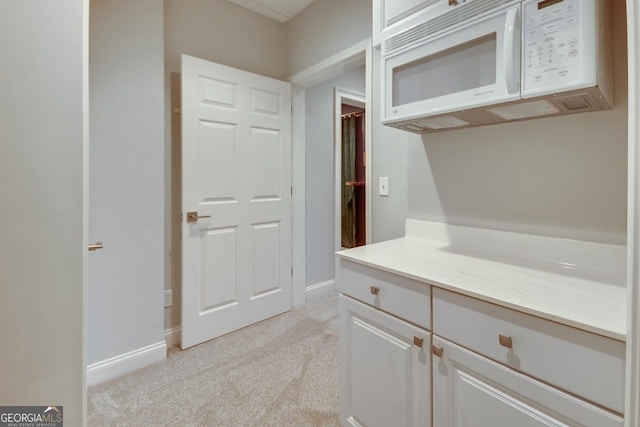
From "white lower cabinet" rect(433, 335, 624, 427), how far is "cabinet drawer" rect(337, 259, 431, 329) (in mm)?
102

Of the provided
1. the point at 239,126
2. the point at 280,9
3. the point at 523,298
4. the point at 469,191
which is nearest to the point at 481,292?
the point at 523,298

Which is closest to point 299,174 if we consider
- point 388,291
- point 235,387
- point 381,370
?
point 235,387

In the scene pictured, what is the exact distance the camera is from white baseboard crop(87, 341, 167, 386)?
71.5 inches

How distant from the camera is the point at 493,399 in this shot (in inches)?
34.8

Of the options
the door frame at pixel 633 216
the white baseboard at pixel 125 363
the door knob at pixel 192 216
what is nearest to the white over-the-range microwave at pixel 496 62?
the door frame at pixel 633 216

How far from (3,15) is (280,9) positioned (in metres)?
2.24

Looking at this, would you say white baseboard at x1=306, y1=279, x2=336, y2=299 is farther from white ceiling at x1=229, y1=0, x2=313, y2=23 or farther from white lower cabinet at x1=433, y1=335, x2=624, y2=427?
white ceiling at x1=229, y1=0, x2=313, y2=23

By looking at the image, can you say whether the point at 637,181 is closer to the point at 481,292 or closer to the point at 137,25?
the point at 481,292

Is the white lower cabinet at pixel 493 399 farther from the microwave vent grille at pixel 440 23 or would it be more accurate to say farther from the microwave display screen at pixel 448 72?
the microwave vent grille at pixel 440 23

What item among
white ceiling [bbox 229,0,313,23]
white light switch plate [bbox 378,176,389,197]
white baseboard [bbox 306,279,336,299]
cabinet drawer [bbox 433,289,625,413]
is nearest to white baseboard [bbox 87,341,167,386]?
white baseboard [bbox 306,279,336,299]

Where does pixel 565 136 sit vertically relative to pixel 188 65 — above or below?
below

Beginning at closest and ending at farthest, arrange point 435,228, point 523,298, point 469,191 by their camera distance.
A: point 523,298
point 469,191
point 435,228

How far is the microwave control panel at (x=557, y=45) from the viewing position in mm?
852

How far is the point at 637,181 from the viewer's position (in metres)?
0.55
